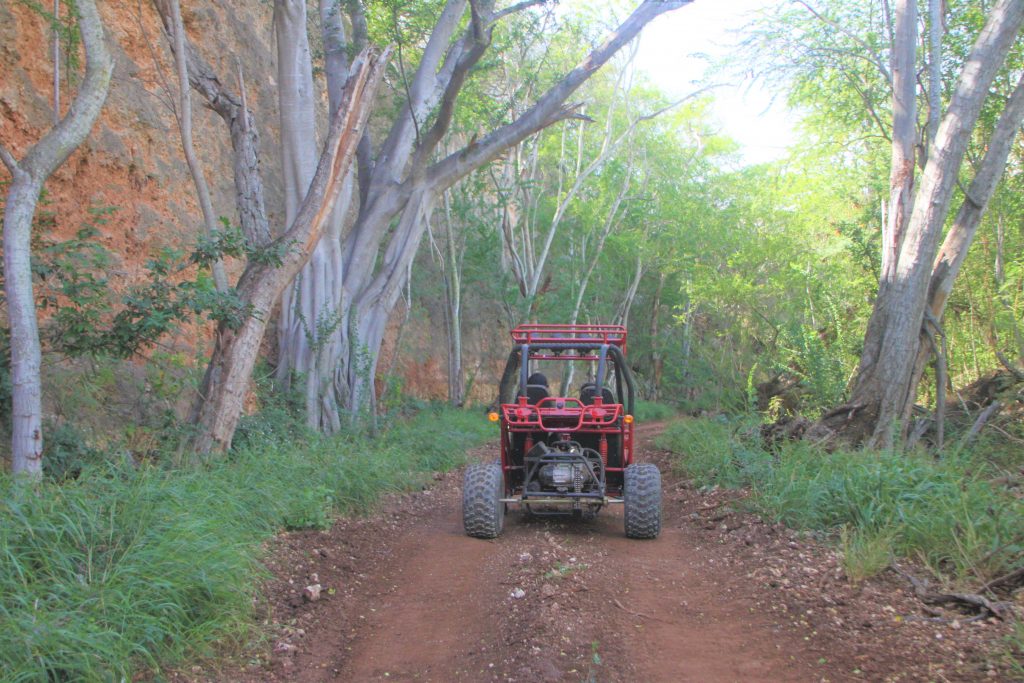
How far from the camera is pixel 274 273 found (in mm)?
8734

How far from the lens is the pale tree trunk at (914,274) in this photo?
895 centimetres

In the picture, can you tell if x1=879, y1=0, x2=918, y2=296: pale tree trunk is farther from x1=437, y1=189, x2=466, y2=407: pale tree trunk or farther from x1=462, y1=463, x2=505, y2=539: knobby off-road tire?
x1=437, y1=189, x2=466, y2=407: pale tree trunk

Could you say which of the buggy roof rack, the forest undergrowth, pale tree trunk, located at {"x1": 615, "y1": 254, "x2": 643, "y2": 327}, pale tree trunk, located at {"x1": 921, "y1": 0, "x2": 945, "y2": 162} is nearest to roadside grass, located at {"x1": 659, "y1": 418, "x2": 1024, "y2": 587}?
the forest undergrowth

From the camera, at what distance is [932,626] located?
4945 mm

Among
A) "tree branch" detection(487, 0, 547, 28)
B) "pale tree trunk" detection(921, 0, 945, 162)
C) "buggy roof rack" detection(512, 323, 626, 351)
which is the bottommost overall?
"buggy roof rack" detection(512, 323, 626, 351)

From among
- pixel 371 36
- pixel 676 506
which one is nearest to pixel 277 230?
pixel 371 36

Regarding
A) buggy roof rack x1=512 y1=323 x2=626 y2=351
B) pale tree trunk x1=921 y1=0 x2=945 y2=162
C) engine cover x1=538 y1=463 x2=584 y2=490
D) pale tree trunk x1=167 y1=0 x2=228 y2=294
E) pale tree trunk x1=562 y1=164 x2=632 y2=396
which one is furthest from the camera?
pale tree trunk x1=562 y1=164 x2=632 y2=396

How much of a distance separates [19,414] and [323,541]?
2614mm

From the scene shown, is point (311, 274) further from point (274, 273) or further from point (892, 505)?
point (892, 505)

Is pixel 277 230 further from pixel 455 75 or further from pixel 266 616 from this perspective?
pixel 266 616

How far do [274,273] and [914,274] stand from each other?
741 centimetres

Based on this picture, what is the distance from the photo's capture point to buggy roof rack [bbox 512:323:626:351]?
317 inches

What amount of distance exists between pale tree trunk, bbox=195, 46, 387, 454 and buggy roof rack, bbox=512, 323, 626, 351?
2762mm

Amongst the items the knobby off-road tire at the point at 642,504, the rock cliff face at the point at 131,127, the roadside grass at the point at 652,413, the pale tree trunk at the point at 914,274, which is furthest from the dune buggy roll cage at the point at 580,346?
the roadside grass at the point at 652,413
